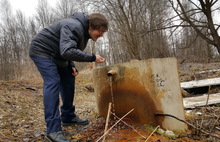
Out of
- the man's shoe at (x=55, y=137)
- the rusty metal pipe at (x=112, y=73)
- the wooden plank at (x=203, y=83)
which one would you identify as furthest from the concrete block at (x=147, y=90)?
the wooden plank at (x=203, y=83)

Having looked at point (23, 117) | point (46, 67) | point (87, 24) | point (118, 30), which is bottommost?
point (23, 117)

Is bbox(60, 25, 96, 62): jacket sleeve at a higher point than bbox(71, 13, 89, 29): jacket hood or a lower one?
lower

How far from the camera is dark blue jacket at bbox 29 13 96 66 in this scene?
1.85 metres

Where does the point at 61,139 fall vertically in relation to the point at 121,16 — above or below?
below

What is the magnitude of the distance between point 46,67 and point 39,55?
18cm

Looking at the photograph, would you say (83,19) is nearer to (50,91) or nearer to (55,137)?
(50,91)

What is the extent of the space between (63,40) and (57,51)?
334mm

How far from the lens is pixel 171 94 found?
2.13 meters

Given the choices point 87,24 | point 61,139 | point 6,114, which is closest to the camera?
point 61,139

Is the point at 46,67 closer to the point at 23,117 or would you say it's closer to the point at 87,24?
the point at 87,24

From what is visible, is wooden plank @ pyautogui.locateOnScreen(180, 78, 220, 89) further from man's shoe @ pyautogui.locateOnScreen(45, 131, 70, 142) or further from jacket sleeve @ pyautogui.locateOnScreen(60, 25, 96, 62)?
man's shoe @ pyautogui.locateOnScreen(45, 131, 70, 142)

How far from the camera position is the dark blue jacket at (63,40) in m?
1.85

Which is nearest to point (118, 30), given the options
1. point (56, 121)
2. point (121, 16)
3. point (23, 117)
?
point (121, 16)

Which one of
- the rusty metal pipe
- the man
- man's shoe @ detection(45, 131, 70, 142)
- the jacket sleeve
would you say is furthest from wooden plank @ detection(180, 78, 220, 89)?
man's shoe @ detection(45, 131, 70, 142)
